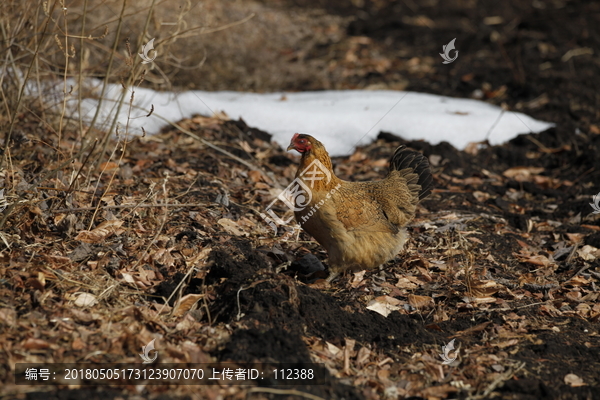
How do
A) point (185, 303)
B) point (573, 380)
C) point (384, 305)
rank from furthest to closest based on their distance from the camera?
point (384, 305) < point (185, 303) < point (573, 380)

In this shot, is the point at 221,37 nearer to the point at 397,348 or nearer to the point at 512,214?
the point at 512,214

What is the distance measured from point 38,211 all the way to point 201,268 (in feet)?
4.14

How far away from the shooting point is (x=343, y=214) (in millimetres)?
4391

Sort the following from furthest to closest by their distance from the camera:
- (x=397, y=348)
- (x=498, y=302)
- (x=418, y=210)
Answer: (x=418, y=210) → (x=498, y=302) → (x=397, y=348)

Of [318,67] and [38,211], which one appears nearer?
[38,211]

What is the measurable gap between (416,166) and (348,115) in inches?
107

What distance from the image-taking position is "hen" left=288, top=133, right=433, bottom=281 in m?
4.33

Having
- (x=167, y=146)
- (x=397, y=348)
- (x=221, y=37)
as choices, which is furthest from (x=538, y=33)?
(x=397, y=348)

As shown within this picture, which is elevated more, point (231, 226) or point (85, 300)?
point (85, 300)

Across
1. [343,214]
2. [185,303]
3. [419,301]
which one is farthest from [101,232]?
[419,301]

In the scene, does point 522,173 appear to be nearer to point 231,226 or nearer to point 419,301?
point 419,301

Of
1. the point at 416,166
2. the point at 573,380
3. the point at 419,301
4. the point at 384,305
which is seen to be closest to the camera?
the point at 573,380

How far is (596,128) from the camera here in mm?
8219

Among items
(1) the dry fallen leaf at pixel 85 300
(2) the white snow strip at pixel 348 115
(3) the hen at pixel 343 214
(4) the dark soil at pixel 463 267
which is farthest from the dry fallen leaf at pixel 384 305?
(2) the white snow strip at pixel 348 115
